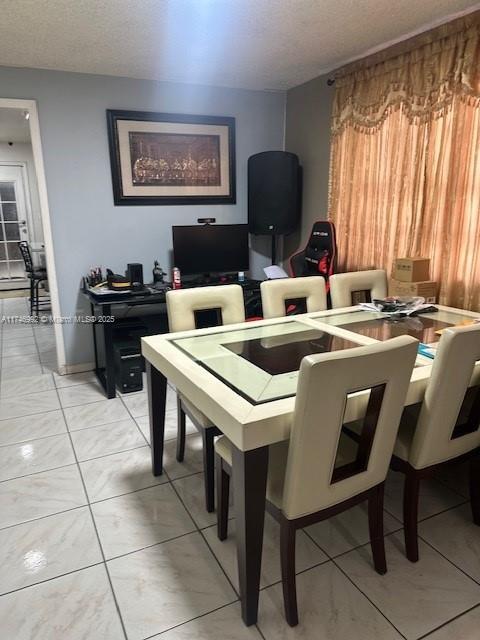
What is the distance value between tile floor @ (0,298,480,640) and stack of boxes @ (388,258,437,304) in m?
1.06

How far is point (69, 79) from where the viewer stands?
3223 mm

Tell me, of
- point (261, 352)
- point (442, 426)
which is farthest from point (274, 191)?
point (442, 426)

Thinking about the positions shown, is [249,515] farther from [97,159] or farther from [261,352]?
[97,159]

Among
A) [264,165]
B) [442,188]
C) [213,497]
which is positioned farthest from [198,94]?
[213,497]

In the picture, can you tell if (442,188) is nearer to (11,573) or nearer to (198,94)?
(198,94)

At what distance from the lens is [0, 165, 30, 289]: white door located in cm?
715

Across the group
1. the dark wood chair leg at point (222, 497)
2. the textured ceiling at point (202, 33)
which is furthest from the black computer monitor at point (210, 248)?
the dark wood chair leg at point (222, 497)

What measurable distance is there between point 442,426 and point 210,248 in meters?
2.63

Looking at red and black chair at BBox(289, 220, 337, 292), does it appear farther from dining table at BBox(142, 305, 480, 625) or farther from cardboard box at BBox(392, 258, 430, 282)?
dining table at BBox(142, 305, 480, 625)

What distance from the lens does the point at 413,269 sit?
8.77 ft

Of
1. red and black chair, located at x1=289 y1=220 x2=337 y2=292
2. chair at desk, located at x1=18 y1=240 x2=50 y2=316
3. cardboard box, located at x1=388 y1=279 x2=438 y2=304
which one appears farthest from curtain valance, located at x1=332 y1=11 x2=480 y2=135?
chair at desk, located at x1=18 y1=240 x2=50 y2=316

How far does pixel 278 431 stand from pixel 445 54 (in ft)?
8.01

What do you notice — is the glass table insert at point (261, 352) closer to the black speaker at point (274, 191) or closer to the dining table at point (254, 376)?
the dining table at point (254, 376)

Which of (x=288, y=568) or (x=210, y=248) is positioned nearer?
(x=288, y=568)
